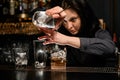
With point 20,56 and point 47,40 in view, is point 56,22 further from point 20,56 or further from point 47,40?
point 20,56

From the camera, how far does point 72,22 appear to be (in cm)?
242

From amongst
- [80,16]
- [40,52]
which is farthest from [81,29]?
[40,52]

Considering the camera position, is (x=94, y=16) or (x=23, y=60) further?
(x=94, y=16)

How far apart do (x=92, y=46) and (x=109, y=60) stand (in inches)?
15.5

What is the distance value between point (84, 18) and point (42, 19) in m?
1.06

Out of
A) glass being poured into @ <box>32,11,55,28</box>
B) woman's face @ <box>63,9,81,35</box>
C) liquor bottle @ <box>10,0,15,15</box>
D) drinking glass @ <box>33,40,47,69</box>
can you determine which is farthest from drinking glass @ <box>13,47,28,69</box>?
liquor bottle @ <box>10,0,15,15</box>

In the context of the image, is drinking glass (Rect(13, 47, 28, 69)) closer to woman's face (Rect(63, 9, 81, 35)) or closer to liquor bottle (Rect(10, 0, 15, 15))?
woman's face (Rect(63, 9, 81, 35))

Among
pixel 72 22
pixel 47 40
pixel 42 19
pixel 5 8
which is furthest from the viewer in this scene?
pixel 5 8

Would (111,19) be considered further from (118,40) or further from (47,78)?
(47,78)

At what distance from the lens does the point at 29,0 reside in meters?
2.49

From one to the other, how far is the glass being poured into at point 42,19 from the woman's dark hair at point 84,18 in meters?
0.98

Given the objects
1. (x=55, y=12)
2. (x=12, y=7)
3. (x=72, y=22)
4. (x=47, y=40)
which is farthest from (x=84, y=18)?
(x=55, y=12)

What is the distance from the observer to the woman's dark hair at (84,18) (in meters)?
2.42

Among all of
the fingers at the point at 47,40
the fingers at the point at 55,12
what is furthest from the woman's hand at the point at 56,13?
the fingers at the point at 47,40
